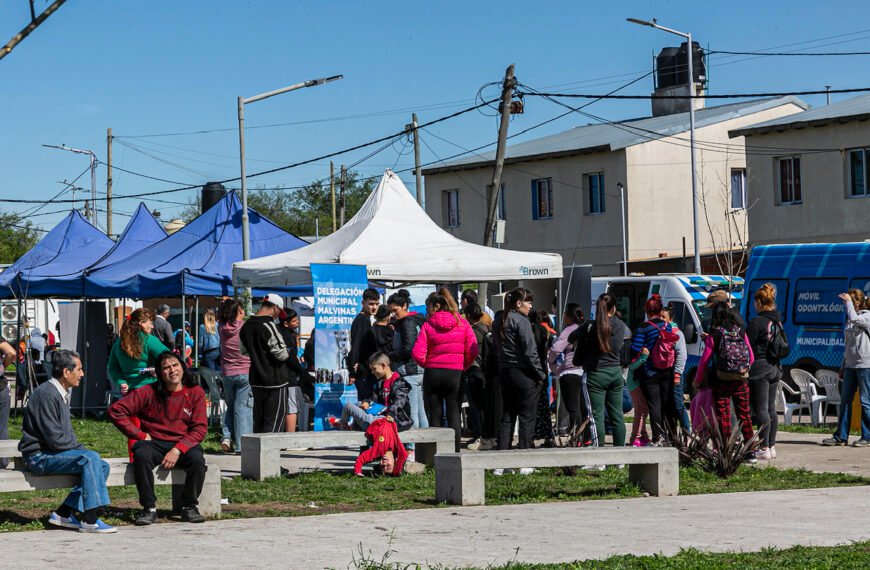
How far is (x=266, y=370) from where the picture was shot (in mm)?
14320

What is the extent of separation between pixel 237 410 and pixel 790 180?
83.4ft

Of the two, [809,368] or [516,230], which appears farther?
[516,230]

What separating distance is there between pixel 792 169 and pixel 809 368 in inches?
680

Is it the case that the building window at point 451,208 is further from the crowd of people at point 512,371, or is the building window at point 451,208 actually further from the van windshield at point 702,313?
the crowd of people at point 512,371

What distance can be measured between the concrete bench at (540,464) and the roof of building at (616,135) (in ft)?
105

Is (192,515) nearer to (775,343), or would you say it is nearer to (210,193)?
(775,343)

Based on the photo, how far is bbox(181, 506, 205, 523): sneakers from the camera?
959 centimetres

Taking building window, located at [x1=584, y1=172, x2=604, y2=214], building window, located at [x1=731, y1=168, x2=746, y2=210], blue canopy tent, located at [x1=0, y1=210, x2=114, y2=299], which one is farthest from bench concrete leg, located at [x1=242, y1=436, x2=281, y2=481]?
building window, located at [x1=731, y1=168, x2=746, y2=210]

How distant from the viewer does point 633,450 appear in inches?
435

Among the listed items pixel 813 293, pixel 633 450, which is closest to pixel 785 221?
pixel 813 293

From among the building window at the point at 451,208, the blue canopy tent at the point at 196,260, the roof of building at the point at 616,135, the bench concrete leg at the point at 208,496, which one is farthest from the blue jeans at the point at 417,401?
the building window at the point at 451,208

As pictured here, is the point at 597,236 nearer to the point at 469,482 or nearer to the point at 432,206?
the point at 432,206

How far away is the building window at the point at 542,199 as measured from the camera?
A: 45844 millimetres

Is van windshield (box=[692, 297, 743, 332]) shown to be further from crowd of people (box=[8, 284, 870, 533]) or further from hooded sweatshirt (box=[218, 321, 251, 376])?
hooded sweatshirt (box=[218, 321, 251, 376])
